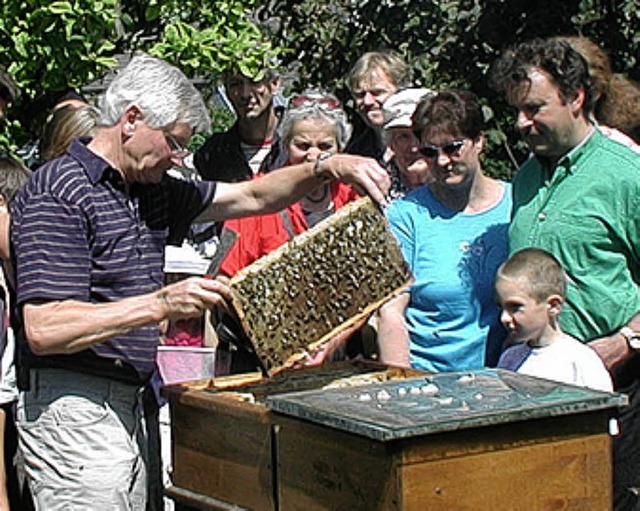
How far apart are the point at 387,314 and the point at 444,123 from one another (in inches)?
33.3

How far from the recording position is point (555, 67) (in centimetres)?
545

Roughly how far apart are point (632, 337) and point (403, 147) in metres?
1.71

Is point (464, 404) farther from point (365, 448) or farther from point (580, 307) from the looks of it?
point (580, 307)

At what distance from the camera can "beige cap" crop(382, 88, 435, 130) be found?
21.6ft

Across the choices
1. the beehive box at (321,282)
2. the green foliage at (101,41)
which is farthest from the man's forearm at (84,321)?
the green foliage at (101,41)

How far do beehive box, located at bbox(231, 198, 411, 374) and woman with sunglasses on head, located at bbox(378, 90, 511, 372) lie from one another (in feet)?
2.10

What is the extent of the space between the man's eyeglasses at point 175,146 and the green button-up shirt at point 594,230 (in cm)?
148

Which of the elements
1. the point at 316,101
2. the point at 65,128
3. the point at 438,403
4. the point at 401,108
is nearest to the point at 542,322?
the point at 438,403

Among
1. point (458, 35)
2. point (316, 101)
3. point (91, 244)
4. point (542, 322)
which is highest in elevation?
point (458, 35)

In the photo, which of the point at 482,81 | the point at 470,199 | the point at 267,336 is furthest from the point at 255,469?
the point at 482,81

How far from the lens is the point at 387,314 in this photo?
5.74m

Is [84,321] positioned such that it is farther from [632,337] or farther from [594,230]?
[632,337]

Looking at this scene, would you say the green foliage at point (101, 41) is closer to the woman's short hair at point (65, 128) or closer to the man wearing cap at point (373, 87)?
the woman's short hair at point (65, 128)

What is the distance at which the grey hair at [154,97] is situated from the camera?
4762 mm
